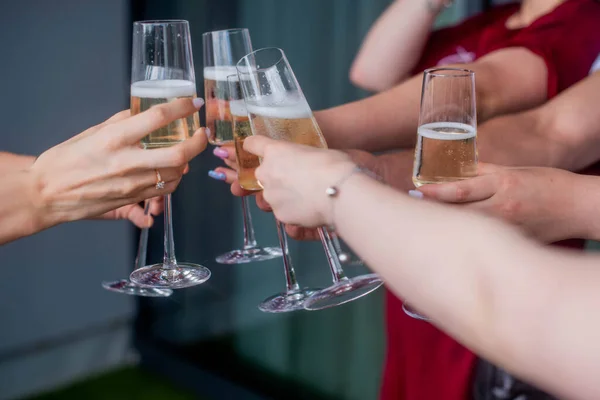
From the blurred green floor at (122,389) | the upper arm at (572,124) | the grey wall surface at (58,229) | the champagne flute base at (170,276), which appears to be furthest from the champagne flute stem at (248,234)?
the blurred green floor at (122,389)

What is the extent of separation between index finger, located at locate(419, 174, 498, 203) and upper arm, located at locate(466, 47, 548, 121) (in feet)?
1.62

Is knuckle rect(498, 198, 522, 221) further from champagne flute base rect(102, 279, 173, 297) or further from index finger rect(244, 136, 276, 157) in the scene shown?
champagne flute base rect(102, 279, 173, 297)

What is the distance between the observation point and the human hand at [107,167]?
999 millimetres

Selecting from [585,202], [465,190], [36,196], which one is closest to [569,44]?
[585,202]

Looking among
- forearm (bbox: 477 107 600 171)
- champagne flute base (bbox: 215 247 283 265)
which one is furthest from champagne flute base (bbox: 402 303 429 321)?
forearm (bbox: 477 107 600 171)

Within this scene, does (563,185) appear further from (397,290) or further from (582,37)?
(582,37)

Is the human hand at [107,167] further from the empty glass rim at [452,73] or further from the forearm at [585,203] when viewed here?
the forearm at [585,203]

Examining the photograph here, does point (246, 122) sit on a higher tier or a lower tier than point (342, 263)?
higher

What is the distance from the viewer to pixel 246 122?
1.10m

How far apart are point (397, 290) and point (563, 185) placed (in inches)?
19.5

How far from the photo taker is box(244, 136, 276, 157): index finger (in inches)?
35.4

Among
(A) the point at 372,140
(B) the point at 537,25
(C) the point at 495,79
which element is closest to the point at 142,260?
(A) the point at 372,140

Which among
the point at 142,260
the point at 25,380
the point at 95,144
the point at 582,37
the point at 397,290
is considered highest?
the point at 582,37

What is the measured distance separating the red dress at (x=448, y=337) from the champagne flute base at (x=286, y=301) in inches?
20.3
